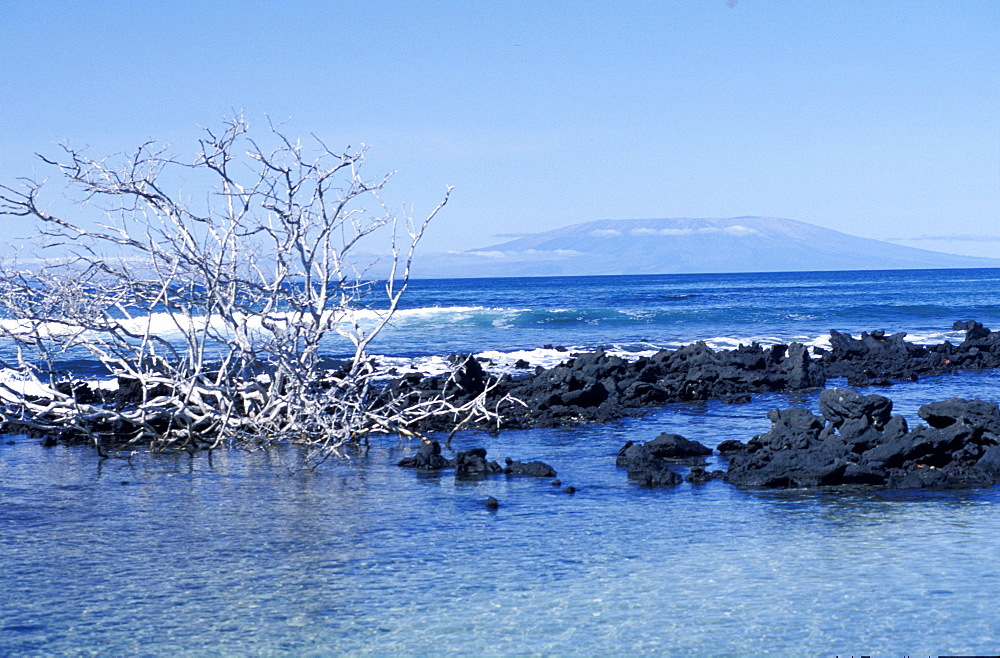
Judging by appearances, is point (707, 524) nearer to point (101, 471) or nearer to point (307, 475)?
point (307, 475)

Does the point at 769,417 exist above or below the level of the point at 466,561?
above

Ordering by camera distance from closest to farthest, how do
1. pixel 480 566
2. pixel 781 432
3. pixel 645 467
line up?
pixel 480 566 < pixel 645 467 < pixel 781 432

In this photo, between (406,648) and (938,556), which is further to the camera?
(938,556)

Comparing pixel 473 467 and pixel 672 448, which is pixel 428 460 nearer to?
pixel 473 467

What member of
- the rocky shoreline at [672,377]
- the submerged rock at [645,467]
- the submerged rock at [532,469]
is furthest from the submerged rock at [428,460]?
the submerged rock at [645,467]

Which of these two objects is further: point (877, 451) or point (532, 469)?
point (532, 469)

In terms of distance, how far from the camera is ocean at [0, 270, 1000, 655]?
6.12 meters

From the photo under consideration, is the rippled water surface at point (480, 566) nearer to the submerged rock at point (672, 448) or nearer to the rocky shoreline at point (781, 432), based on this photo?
the rocky shoreline at point (781, 432)

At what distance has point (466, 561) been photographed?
7.61 metres

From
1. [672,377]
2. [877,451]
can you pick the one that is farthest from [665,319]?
[877,451]

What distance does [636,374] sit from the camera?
62.4ft

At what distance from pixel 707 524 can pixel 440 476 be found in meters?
3.17

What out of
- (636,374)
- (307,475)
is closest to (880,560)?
(307,475)

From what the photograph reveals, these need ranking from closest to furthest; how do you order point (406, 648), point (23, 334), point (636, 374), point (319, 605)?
point (406, 648) → point (319, 605) → point (23, 334) → point (636, 374)
